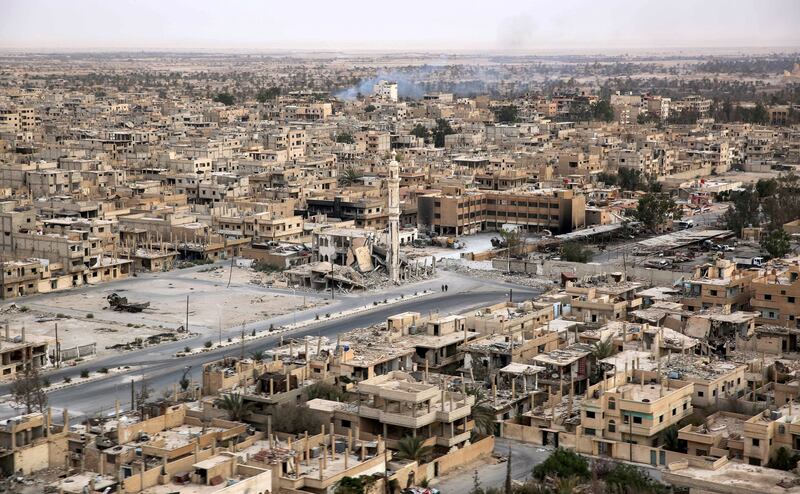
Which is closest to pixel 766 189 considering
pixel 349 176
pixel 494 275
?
pixel 349 176

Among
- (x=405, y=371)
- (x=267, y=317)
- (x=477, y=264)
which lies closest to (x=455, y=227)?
(x=477, y=264)

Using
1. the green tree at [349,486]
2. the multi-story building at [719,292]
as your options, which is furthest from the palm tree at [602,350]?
the green tree at [349,486]

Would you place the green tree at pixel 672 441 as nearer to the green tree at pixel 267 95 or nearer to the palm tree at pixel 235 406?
the palm tree at pixel 235 406

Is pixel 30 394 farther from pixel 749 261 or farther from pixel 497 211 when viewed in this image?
pixel 497 211

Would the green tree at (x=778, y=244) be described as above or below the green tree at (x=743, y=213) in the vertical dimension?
above

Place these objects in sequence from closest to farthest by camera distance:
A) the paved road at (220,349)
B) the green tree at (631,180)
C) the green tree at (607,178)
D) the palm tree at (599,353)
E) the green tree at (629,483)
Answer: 1. the green tree at (629,483)
2. the palm tree at (599,353)
3. the paved road at (220,349)
4. the green tree at (631,180)
5. the green tree at (607,178)

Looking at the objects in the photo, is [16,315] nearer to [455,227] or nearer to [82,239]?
[82,239]
